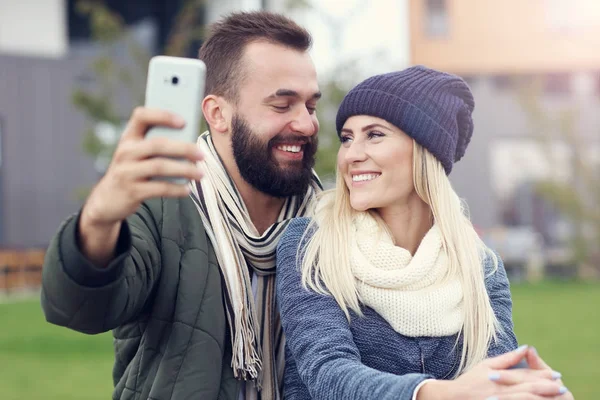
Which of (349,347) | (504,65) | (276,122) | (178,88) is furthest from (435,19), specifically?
(178,88)

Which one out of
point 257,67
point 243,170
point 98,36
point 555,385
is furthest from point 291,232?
point 98,36

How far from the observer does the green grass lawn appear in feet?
25.3

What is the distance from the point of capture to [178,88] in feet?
5.81

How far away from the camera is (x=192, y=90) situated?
5.81ft

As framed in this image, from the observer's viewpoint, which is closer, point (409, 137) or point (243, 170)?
point (409, 137)

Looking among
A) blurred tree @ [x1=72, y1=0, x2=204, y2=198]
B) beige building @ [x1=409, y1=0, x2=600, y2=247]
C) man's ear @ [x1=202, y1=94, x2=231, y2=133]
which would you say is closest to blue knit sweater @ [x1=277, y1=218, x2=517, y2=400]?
man's ear @ [x1=202, y1=94, x2=231, y2=133]

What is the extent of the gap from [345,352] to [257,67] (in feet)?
3.49

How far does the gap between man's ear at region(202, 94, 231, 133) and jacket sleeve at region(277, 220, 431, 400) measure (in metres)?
0.59

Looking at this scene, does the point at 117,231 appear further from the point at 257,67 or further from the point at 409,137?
the point at 257,67

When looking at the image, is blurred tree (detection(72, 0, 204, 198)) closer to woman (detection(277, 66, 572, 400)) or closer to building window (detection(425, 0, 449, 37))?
woman (detection(277, 66, 572, 400))

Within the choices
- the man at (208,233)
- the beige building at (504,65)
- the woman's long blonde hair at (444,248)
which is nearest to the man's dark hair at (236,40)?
the man at (208,233)

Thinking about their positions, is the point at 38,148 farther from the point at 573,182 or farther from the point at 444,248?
the point at 444,248

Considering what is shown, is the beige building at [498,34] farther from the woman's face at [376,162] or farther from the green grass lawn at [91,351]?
the woman's face at [376,162]

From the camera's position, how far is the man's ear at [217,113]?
9.44 ft
